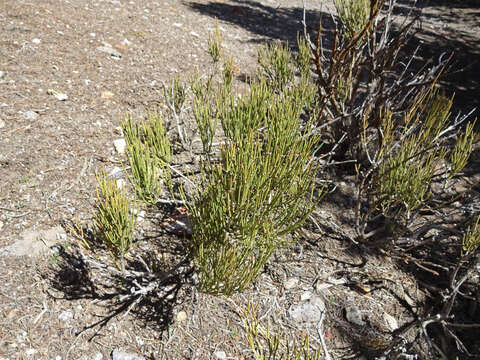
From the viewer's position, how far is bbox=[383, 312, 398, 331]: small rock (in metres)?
1.88

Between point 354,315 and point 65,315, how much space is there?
1489mm

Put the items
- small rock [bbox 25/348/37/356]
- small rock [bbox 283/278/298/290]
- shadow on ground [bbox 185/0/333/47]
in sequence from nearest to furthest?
small rock [bbox 25/348/37/356] → small rock [bbox 283/278/298/290] → shadow on ground [bbox 185/0/333/47]

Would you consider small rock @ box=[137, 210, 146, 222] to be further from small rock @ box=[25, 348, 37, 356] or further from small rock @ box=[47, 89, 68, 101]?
small rock @ box=[47, 89, 68, 101]

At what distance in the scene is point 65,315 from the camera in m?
1.53

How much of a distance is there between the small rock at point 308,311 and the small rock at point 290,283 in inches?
4.6

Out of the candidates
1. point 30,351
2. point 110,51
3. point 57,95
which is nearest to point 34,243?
point 30,351

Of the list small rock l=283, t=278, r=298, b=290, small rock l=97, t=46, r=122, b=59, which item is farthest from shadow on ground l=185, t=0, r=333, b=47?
small rock l=283, t=278, r=298, b=290

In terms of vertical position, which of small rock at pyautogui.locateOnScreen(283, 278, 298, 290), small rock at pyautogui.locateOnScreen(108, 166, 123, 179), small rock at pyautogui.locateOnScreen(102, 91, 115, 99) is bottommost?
small rock at pyautogui.locateOnScreen(283, 278, 298, 290)

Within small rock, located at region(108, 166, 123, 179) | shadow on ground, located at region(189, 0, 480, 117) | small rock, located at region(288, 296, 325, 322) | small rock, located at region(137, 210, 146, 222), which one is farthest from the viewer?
shadow on ground, located at region(189, 0, 480, 117)

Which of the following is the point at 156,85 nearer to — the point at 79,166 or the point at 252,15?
the point at 79,166

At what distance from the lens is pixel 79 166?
2.22m

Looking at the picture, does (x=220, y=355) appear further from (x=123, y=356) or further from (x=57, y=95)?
(x=57, y=95)

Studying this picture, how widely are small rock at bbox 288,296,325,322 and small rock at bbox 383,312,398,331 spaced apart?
1.25 ft

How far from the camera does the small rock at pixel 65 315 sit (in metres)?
1.52
